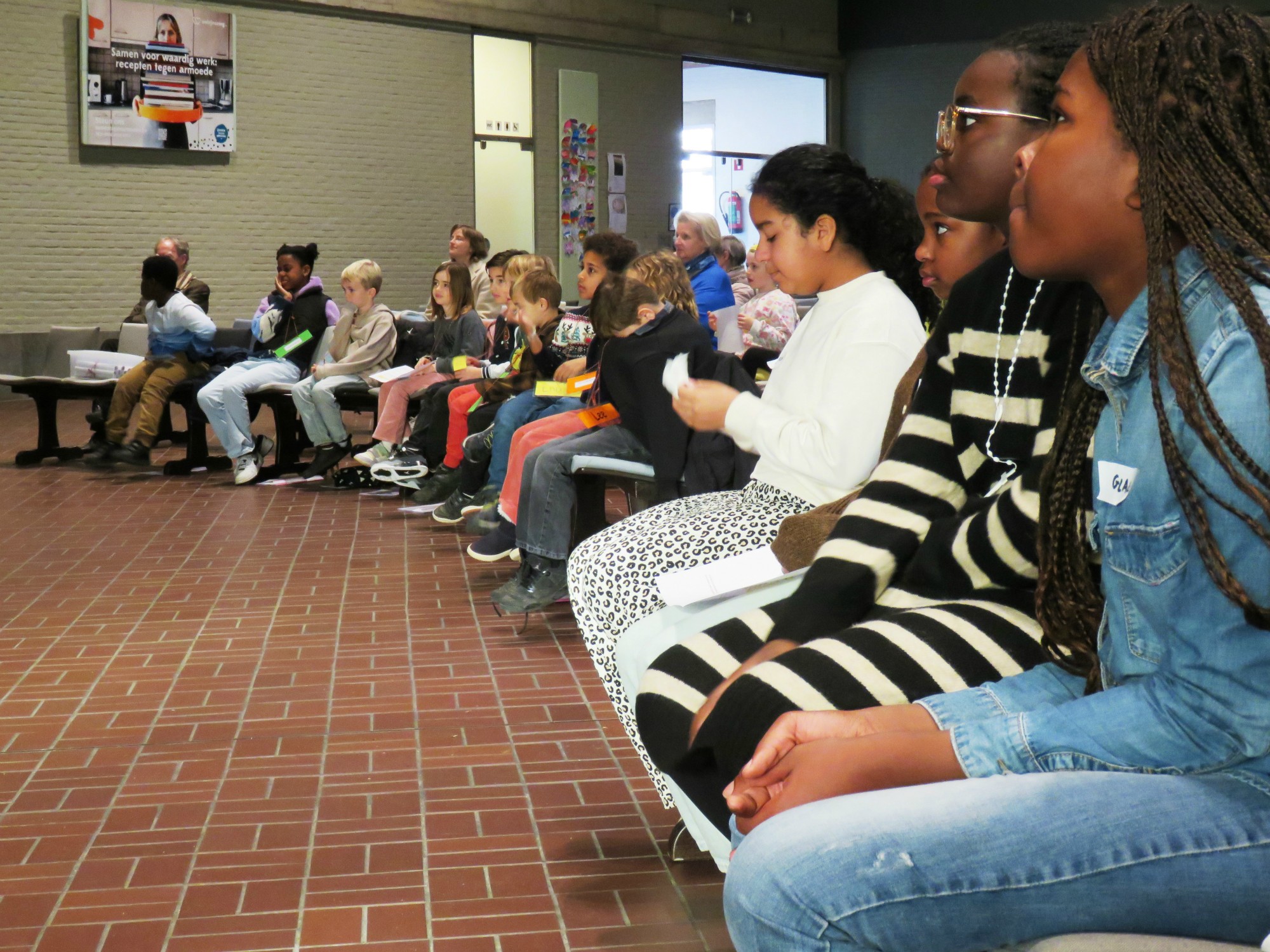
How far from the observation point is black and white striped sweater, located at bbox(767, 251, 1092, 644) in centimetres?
181

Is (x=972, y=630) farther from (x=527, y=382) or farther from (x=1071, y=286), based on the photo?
(x=527, y=382)

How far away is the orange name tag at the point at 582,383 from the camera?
221 inches

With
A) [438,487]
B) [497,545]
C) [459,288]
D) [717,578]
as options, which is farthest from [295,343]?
[717,578]

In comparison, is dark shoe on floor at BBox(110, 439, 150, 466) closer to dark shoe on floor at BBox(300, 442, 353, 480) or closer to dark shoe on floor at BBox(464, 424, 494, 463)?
dark shoe on floor at BBox(300, 442, 353, 480)

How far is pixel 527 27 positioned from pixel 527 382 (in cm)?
994

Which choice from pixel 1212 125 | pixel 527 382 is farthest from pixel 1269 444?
pixel 527 382

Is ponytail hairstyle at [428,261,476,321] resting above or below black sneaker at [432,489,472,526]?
above

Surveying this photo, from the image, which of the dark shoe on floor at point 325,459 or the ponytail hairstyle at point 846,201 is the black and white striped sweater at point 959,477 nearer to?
the ponytail hairstyle at point 846,201

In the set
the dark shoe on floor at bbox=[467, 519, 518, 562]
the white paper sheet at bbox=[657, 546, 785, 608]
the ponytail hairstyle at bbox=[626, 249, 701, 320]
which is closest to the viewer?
the white paper sheet at bbox=[657, 546, 785, 608]

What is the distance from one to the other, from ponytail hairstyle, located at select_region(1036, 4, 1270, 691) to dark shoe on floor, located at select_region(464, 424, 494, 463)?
5.45 meters

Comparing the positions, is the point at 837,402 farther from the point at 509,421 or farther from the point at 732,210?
the point at 732,210

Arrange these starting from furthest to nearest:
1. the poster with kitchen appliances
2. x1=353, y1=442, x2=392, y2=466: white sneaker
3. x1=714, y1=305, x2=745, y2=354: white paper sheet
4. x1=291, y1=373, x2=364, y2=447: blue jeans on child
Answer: the poster with kitchen appliances < x1=291, y1=373, x2=364, y2=447: blue jeans on child < x1=353, y1=442, x2=392, y2=466: white sneaker < x1=714, y1=305, x2=745, y2=354: white paper sheet

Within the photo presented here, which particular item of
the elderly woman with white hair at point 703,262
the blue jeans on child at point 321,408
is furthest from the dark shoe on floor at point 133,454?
the elderly woman with white hair at point 703,262

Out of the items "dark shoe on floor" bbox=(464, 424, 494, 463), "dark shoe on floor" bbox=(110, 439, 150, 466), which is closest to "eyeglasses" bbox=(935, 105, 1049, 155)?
"dark shoe on floor" bbox=(464, 424, 494, 463)
